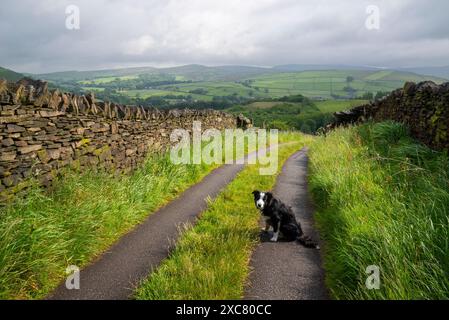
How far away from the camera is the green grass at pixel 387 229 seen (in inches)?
170

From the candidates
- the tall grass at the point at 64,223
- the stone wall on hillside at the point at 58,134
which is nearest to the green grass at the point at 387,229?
the tall grass at the point at 64,223

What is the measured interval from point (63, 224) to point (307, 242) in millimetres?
4574

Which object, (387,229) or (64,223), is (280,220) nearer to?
(387,229)

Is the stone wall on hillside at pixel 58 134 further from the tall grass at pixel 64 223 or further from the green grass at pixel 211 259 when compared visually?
the green grass at pixel 211 259

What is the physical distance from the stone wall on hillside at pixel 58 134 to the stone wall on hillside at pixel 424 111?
9029mm

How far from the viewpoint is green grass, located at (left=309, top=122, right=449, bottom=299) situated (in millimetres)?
4307

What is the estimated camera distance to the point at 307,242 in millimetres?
6840

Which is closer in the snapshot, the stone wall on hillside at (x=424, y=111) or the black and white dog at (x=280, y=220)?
the black and white dog at (x=280, y=220)

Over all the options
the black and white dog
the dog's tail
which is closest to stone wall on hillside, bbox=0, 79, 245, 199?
the black and white dog

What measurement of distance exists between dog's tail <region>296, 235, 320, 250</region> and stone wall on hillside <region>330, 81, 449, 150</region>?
15.0 ft

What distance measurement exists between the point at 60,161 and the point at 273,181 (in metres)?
7.37

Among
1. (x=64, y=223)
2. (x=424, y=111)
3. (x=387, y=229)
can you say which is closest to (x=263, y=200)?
(x=387, y=229)

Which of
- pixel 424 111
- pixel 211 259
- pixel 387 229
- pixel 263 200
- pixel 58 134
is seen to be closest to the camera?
pixel 387 229
